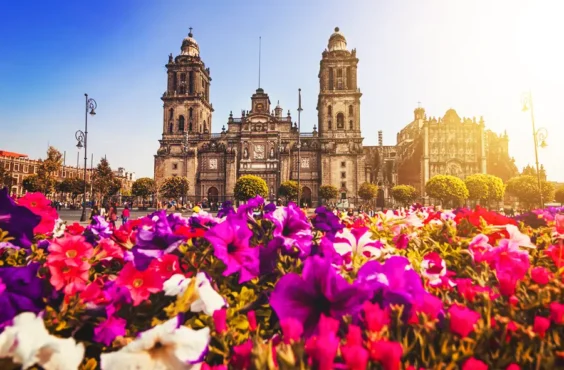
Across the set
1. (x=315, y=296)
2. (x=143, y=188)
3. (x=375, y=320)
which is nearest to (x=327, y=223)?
(x=315, y=296)

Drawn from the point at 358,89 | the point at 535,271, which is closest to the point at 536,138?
the point at 535,271

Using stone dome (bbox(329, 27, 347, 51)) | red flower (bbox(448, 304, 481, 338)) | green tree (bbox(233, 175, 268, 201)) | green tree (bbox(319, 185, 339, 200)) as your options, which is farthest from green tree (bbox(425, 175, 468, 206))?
red flower (bbox(448, 304, 481, 338))

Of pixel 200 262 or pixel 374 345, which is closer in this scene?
pixel 374 345

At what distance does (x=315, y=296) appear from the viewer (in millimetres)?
1434

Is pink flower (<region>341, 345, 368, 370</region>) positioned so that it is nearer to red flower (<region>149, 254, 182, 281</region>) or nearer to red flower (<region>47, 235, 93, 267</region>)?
red flower (<region>149, 254, 182, 281</region>)

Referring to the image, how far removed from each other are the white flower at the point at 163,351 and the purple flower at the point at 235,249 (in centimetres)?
61

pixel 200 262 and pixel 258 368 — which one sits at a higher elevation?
pixel 200 262

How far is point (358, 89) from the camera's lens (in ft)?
192

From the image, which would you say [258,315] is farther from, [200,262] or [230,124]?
[230,124]

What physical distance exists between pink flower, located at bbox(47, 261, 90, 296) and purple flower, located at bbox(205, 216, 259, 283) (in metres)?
0.63

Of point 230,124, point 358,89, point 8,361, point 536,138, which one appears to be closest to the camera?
point 8,361

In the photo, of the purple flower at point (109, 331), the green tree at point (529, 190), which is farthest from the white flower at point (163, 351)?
the green tree at point (529, 190)

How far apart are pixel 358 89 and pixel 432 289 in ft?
197

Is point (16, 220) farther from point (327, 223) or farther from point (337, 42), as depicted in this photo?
point (337, 42)
